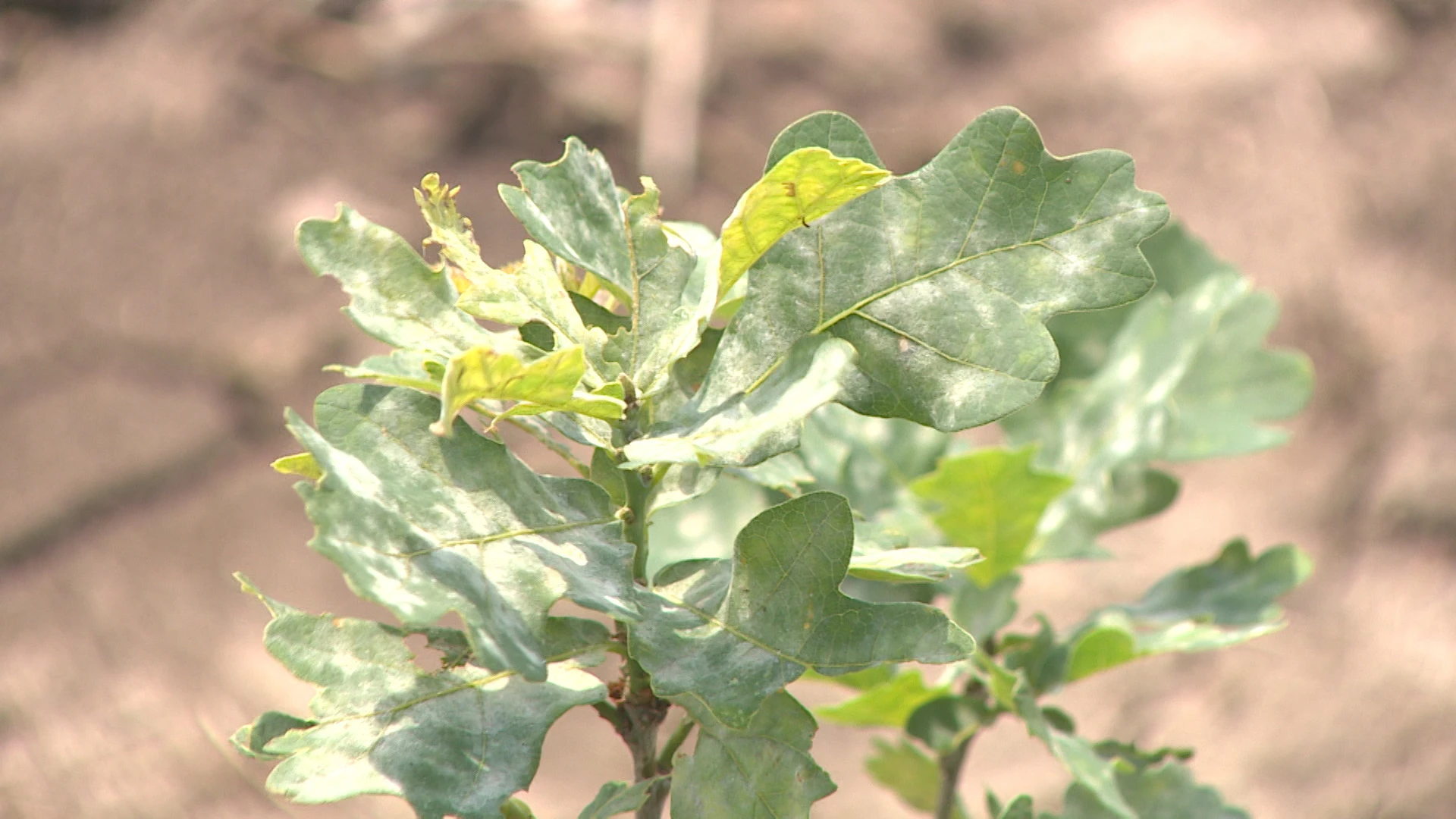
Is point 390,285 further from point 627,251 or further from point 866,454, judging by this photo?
point 866,454

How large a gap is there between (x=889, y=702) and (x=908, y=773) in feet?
0.77

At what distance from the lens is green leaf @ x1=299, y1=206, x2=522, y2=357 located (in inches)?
23.4

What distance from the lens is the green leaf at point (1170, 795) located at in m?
0.92

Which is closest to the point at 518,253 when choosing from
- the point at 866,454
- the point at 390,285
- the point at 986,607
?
the point at 866,454

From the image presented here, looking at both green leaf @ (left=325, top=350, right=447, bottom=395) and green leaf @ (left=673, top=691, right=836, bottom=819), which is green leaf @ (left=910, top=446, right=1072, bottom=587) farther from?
green leaf @ (left=325, top=350, right=447, bottom=395)

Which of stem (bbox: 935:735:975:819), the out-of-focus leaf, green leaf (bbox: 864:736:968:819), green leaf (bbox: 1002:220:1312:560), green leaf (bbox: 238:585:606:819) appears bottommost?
green leaf (bbox: 864:736:968:819)

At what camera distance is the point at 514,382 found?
529mm

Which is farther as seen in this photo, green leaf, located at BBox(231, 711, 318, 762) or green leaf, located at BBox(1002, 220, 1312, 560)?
green leaf, located at BBox(1002, 220, 1312, 560)

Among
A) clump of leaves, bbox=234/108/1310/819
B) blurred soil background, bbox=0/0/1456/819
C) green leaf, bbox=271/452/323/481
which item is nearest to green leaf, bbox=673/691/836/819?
clump of leaves, bbox=234/108/1310/819

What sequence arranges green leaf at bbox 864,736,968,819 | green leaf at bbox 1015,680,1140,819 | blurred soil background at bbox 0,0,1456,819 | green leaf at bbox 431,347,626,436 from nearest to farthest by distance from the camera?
1. green leaf at bbox 431,347,626,436
2. green leaf at bbox 1015,680,1140,819
3. green leaf at bbox 864,736,968,819
4. blurred soil background at bbox 0,0,1456,819

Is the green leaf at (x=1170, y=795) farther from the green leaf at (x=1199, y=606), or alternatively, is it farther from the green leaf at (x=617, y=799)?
the green leaf at (x=617, y=799)

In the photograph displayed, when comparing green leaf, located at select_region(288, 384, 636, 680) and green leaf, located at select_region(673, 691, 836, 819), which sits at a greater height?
green leaf, located at select_region(288, 384, 636, 680)

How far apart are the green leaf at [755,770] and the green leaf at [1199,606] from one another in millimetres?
354

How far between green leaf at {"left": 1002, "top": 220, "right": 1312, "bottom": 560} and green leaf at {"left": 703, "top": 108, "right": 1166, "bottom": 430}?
420mm
